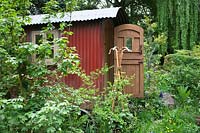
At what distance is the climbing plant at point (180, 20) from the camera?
33.5ft

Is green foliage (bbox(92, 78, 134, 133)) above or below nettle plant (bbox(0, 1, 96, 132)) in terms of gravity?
below

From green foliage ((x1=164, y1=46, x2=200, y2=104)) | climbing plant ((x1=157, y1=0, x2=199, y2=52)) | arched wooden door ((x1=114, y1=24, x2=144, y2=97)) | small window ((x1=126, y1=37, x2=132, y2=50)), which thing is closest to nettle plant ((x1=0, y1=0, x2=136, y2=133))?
arched wooden door ((x1=114, y1=24, x2=144, y2=97))

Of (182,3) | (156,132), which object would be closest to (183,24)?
(182,3)

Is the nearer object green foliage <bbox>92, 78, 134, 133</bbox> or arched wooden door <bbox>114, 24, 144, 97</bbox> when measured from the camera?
green foliage <bbox>92, 78, 134, 133</bbox>

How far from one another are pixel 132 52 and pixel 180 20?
14.1ft

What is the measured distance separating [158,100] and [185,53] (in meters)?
1.92

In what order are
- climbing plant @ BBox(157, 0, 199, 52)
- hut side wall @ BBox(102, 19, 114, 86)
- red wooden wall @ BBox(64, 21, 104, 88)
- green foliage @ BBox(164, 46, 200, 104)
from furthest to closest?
1. climbing plant @ BBox(157, 0, 199, 52)
2. green foliage @ BBox(164, 46, 200, 104)
3. hut side wall @ BBox(102, 19, 114, 86)
4. red wooden wall @ BBox(64, 21, 104, 88)

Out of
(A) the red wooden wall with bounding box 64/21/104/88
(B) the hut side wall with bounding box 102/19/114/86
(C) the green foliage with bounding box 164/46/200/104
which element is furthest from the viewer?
(C) the green foliage with bounding box 164/46/200/104

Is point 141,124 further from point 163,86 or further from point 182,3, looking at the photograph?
point 182,3

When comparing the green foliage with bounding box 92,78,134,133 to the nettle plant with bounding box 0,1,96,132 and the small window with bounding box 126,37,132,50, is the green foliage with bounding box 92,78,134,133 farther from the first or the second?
the small window with bounding box 126,37,132,50

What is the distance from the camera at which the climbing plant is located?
33.5 feet

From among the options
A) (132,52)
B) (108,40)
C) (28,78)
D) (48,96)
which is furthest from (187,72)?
(28,78)

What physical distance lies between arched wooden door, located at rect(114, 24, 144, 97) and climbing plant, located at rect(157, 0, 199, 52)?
4.10m

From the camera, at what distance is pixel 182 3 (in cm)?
1021
